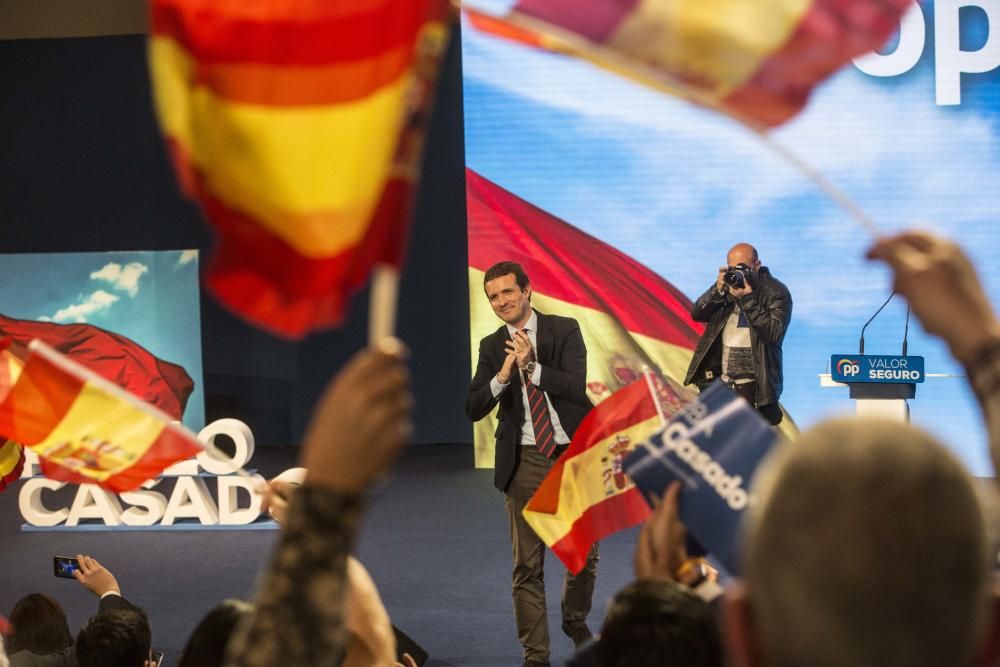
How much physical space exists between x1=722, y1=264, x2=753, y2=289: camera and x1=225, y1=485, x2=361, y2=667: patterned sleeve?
6362mm

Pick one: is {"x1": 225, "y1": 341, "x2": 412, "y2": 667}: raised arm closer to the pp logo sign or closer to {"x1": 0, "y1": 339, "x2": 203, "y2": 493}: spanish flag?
{"x1": 0, "y1": 339, "x2": 203, "y2": 493}: spanish flag

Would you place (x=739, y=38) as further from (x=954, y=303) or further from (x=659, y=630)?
(x=659, y=630)

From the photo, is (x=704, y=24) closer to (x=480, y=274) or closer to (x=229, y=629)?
(x=229, y=629)

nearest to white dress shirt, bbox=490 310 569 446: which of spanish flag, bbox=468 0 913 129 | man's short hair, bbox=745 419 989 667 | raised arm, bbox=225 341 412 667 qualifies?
spanish flag, bbox=468 0 913 129

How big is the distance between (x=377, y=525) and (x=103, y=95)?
6.04 metres

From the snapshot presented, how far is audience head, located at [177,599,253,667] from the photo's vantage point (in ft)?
6.25

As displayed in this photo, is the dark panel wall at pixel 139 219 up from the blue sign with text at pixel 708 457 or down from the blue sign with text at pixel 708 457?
up

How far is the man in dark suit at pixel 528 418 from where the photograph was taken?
5242 millimetres

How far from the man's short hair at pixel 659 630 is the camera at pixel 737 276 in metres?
5.67

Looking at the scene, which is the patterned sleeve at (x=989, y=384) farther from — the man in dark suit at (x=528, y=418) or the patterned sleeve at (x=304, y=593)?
the man in dark suit at (x=528, y=418)

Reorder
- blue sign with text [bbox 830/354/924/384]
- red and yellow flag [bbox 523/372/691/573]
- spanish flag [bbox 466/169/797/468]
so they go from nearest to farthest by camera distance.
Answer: red and yellow flag [bbox 523/372/691/573] → blue sign with text [bbox 830/354/924/384] → spanish flag [bbox 466/169/797/468]

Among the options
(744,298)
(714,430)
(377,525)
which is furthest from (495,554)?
(714,430)

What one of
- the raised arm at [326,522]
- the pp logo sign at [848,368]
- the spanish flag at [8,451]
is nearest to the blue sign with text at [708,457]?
the raised arm at [326,522]

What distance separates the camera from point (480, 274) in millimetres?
10297
